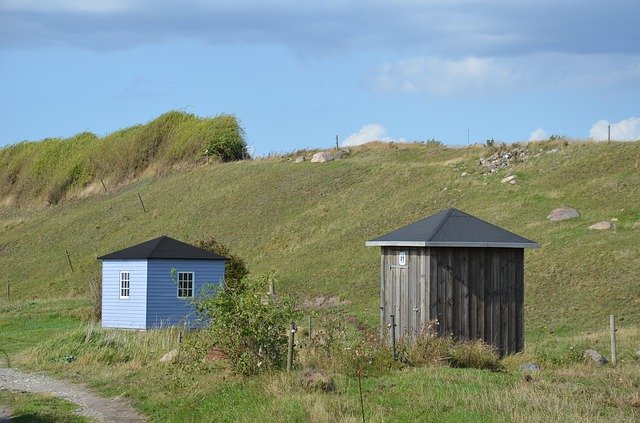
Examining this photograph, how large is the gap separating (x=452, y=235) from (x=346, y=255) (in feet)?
76.0

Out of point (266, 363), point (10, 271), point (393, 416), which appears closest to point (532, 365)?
point (266, 363)

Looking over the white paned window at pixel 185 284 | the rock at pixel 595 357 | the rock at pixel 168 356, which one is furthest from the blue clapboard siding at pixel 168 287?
the rock at pixel 595 357

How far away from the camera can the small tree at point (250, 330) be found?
1797 cm

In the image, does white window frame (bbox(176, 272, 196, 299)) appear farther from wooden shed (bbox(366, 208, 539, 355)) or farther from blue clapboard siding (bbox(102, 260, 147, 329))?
wooden shed (bbox(366, 208, 539, 355))

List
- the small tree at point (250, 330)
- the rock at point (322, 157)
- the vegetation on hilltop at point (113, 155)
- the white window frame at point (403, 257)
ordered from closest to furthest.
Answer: the small tree at point (250, 330) → the white window frame at point (403, 257) → the rock at point (322, 157) → the vegetation on hilltop at point (113, 155)

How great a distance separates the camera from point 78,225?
68062mm

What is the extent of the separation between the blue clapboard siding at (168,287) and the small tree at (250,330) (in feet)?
53.5

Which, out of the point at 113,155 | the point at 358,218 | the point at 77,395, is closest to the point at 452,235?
→ the point at 77,395

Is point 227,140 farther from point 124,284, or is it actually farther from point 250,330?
point 250,330

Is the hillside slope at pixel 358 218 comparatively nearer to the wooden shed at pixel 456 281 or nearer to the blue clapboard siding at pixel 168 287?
the blue clapboard siding at pixel 168 287

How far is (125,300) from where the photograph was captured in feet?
117

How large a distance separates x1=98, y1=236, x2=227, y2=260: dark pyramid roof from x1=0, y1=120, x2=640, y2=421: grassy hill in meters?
2.99

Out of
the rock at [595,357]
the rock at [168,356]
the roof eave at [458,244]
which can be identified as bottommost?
the rock at [168,356]

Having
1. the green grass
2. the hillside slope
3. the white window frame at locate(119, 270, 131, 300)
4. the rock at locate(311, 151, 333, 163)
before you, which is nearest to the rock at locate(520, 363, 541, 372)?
the green grass
